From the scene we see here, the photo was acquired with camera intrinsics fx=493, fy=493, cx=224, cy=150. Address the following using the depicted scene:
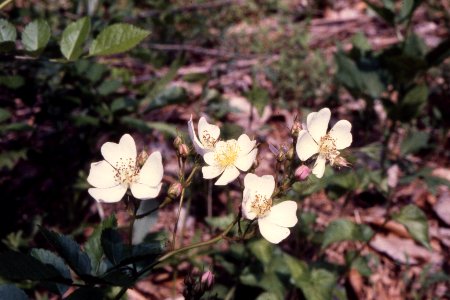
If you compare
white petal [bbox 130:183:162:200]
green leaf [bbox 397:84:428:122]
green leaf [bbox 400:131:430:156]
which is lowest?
green leaf [bbox 400:131:430:156]

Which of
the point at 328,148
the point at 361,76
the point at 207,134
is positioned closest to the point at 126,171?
the point at 207,134

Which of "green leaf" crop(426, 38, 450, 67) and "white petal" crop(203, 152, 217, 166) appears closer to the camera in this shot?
"white petal" crop(203, 152, 217, 166)

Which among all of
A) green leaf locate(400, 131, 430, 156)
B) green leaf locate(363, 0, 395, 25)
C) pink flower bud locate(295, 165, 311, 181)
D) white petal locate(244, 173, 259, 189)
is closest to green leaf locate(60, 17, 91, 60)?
white petal locate(244, 173, 259, 189)

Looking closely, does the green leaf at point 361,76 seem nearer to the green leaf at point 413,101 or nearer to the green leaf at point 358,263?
the green leaf at point 413,101

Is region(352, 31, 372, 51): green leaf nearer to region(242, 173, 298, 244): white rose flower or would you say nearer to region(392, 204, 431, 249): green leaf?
region(392, 204, 431, 249): green leaf

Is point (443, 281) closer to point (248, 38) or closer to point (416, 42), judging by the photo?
point (416, 42)

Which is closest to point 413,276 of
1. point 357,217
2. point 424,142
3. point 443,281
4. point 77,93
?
point 443,281
